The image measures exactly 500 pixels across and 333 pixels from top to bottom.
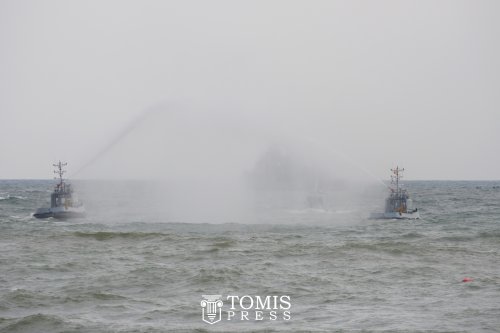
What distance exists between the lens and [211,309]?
76.7ft

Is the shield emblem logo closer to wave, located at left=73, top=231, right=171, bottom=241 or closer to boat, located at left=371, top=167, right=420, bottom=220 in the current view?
wave, located at left=73, top=231, right=171, bottom=241

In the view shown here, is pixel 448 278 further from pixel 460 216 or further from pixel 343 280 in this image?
pixel 460 216

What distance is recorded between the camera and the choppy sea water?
21359mm

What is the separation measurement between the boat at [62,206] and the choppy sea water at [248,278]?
39.9 ft

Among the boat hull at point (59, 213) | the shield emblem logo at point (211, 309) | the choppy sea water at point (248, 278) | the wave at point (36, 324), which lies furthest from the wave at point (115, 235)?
the wave at point (36, 324)

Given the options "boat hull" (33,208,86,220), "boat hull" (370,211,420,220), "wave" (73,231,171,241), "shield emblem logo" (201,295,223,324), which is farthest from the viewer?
"boat hull" (33,208,86,220)

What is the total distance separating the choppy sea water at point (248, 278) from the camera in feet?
70.1

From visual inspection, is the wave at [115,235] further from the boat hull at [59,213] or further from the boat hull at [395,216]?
the boat hull at [395,216]

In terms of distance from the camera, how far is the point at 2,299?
24.4m

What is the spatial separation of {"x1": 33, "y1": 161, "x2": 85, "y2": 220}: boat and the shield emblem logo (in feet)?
129

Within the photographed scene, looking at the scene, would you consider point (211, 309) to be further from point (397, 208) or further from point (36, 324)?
point (397, 208)

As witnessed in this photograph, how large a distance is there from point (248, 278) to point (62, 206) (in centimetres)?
3745

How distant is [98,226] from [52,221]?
7.29 meters

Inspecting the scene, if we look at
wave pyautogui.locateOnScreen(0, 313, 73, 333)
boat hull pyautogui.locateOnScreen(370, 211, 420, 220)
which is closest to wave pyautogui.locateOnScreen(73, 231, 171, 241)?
wave pyautogui.locateOnScreen(0, 313, 73, 333)
